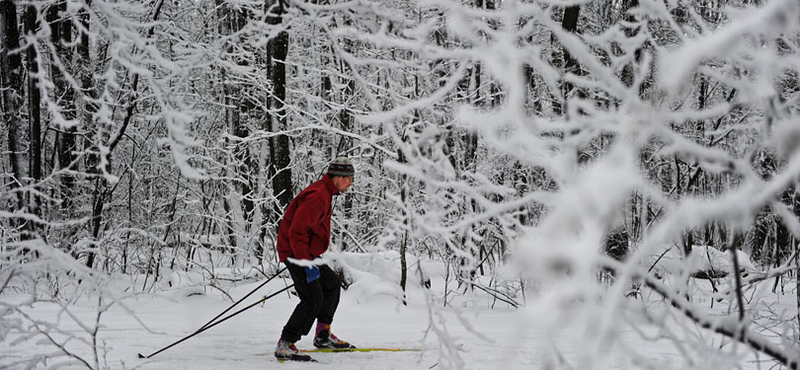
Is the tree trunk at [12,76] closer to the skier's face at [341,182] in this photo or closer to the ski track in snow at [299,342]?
the ski track in snow at [299,342]

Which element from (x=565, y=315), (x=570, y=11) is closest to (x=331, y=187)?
(x=565, y=315)

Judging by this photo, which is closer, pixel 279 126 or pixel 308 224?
pixel 308 224

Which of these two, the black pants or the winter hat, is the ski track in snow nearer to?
the black pants

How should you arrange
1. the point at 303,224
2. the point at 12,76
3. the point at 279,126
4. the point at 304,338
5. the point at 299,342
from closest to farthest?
the point at 303,224, the point at 299,342, the point at 304,338, the point at 12,76, the point at 279,126

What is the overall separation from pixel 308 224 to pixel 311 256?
28 centimetres

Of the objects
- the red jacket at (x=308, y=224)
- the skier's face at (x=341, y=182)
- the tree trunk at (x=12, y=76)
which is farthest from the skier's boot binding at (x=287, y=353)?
the tree trunk at (x=12, y=76)

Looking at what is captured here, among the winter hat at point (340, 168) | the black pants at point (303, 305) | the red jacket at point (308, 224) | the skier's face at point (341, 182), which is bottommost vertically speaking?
the black pants at point (303, 305)

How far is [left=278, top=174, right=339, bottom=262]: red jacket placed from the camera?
4.79 metres

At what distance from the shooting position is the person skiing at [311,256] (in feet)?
15.8

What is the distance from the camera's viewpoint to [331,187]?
5.01 metres

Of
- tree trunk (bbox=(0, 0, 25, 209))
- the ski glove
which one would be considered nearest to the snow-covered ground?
the ski glove

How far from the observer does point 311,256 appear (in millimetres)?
4918

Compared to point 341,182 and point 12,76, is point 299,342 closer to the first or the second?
point 341,182

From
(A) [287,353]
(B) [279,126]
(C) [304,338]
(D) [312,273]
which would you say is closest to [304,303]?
(D) [312,273]
